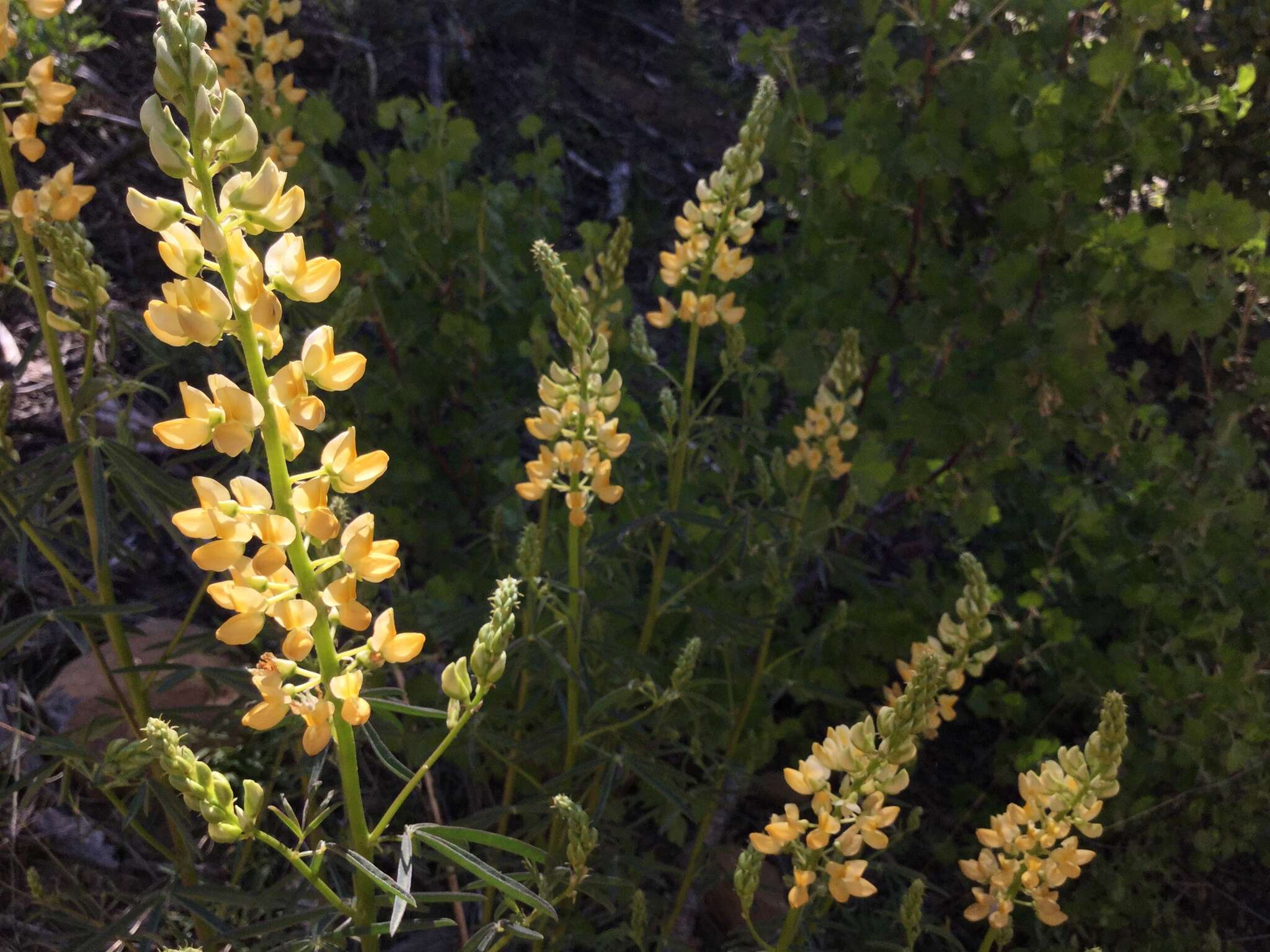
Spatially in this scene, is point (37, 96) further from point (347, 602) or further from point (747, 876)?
point (747, 876)

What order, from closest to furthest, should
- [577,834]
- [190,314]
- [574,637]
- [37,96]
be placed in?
1. [190,314]
2. [577,834]
3. [37,96]
4. [574,637]

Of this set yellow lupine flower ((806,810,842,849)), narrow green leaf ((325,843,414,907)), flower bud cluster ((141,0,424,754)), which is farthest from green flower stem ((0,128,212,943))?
yellow lupine flower ((806,810,842,849))

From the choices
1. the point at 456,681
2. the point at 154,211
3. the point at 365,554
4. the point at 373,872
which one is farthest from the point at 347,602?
the point at 154,211

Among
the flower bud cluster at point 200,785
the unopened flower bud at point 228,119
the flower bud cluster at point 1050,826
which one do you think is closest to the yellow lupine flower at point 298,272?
the unopened flower bud at point 228,119

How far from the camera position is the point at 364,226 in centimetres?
289

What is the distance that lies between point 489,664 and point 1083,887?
6.14ft

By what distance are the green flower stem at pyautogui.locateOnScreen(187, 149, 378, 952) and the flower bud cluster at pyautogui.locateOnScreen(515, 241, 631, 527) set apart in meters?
0.55

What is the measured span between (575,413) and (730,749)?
0.90m

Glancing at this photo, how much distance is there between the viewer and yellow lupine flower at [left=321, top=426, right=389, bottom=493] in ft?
3.45

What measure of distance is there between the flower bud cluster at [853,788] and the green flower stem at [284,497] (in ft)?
1.76

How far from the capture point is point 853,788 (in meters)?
1.39

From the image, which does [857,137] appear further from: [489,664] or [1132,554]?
[489,664]

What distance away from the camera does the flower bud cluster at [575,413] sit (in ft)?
5.02

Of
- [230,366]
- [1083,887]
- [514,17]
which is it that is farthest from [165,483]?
[514,17]
